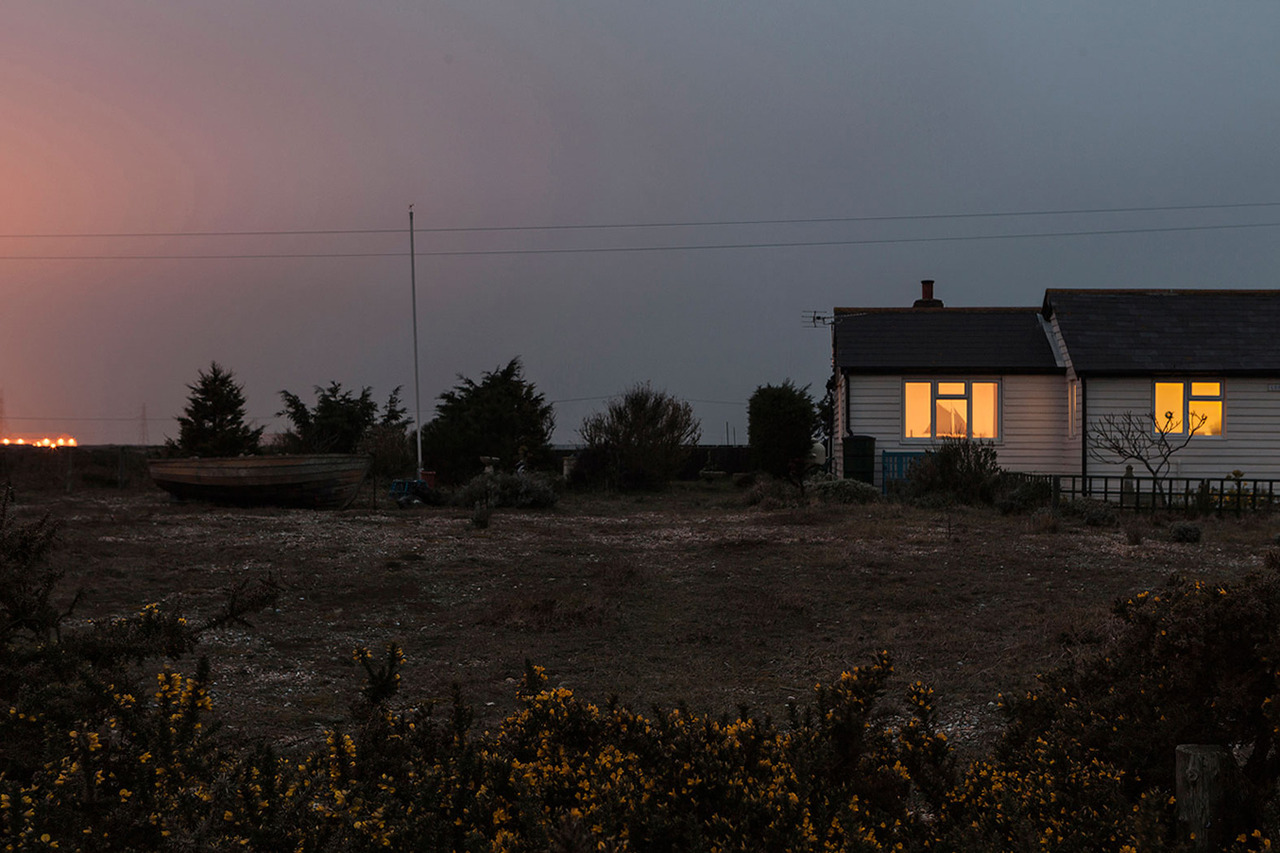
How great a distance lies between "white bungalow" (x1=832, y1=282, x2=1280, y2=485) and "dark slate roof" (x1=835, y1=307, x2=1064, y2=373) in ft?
0.14

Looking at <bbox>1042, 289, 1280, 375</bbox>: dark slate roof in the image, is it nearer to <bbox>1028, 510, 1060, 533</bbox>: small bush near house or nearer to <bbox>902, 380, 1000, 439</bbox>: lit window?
<bbox>902, 380, 1000, 439</bbox>: lit window

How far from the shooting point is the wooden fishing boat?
18.7 meters

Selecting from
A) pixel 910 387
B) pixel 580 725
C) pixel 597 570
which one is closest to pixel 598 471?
pixel 910 387

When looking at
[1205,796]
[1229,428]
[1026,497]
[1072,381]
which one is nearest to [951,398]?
[1072,381]

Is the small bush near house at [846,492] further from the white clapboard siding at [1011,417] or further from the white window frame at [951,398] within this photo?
the white window frame at [951,398]

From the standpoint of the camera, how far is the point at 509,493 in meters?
18.9

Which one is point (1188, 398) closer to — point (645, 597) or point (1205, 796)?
point (645, 597)

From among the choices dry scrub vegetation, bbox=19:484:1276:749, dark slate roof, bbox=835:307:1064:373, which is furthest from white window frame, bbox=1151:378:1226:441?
dry scrub vegetation, bbox=19:484:1276:749

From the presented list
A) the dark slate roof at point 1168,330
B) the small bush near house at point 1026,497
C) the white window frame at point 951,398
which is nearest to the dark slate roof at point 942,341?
the white window frame at point 951,398

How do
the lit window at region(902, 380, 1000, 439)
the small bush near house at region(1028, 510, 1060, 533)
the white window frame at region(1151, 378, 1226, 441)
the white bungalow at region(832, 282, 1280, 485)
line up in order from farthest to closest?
the lit window at region(902, 380, 1000, 439) < the white window frame at region(1151, 378, 1226, 441) < the white bungalow at region(832, 282, 1280, 485) < the small bush near house at region(1028, 510, 1060, 533)

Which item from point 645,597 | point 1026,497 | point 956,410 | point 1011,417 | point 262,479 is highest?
point 956,410

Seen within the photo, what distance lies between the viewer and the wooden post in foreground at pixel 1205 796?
2.66 m

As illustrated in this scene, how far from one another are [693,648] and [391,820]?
4927mm

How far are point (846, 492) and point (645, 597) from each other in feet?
32.1
